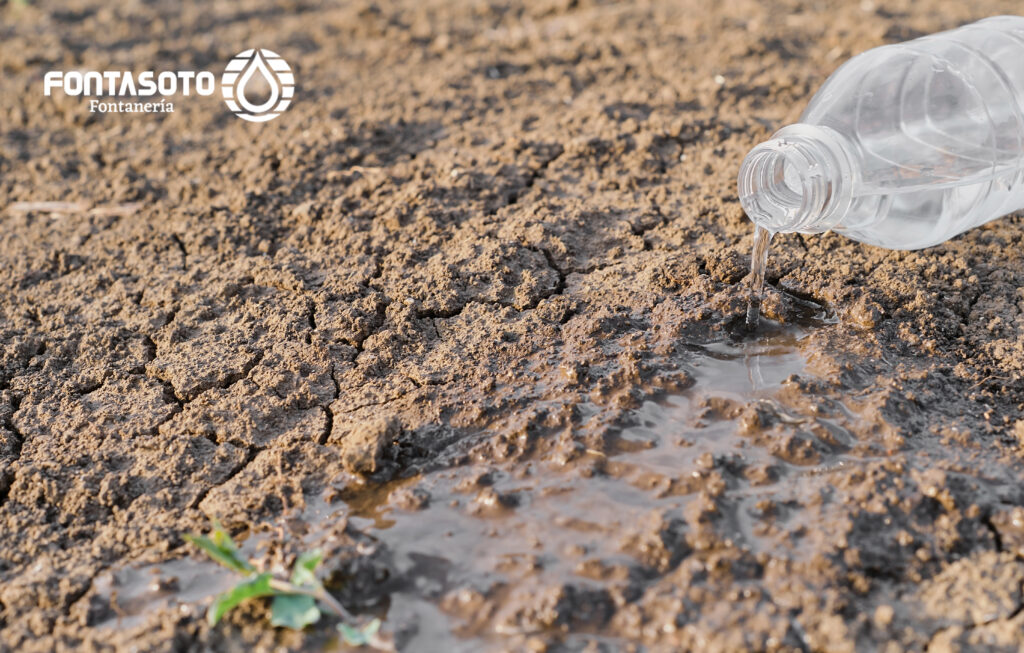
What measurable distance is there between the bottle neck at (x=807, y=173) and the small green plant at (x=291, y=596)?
1.74 meters

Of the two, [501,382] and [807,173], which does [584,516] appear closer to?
[501,382]

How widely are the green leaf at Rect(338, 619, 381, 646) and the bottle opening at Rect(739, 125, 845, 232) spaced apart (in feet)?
5.64

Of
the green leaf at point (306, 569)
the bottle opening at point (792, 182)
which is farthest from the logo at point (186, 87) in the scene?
the green leaf at point (306, 569)

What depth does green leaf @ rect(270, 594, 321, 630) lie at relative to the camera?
6.99 feet

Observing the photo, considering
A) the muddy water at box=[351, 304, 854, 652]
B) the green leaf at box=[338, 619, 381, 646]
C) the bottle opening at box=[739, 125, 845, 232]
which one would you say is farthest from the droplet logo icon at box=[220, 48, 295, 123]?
the green leaf at box=[338, 619, 381, 646]

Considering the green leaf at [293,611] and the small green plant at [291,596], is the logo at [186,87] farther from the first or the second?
the green leaf at [293,611]

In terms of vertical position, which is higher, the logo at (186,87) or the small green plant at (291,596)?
the logo at (186,87)

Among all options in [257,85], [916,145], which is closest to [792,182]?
[916,145]

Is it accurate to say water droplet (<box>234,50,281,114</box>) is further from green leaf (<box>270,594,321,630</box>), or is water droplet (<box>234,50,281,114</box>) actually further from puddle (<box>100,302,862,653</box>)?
green leaf (<box>270,594,321,630</box>)

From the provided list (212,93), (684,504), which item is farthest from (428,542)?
(212,93)

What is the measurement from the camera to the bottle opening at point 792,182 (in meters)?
2.67

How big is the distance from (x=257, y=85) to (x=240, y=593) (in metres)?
3.65

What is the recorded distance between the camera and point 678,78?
4637 millimetres

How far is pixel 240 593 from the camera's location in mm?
2117
